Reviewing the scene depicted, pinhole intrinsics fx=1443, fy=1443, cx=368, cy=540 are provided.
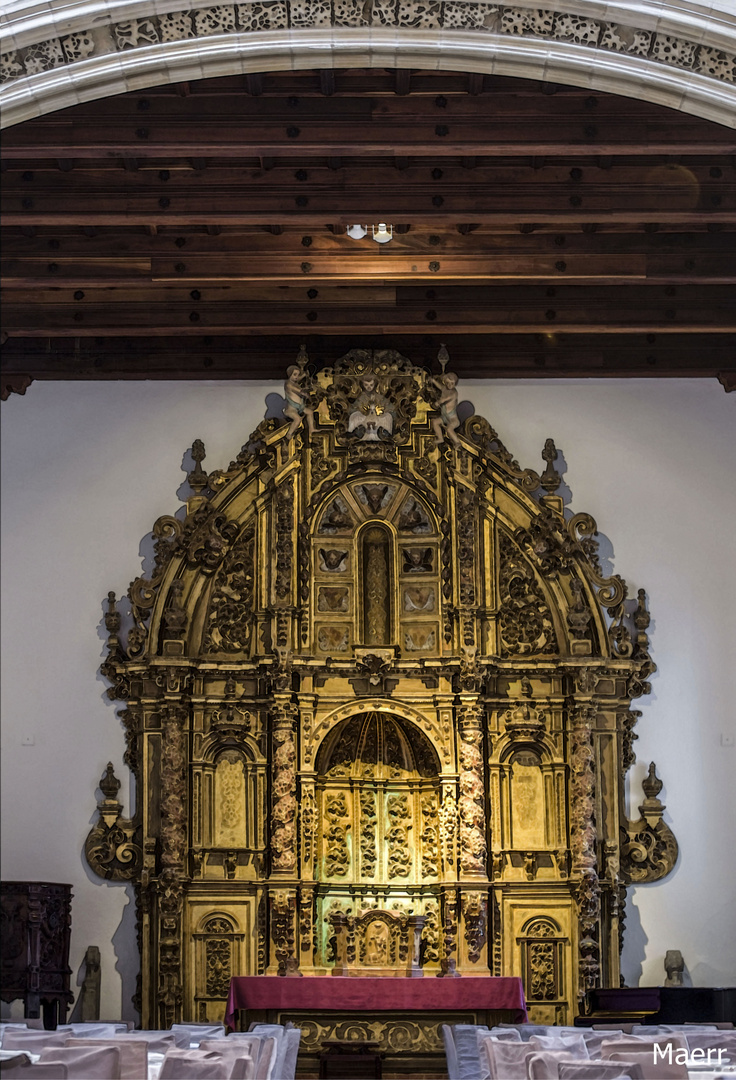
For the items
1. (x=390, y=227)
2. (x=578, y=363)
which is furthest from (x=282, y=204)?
(x=578, y=363)

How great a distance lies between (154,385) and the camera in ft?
43.9

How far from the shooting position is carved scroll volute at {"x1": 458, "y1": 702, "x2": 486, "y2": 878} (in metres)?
12.2

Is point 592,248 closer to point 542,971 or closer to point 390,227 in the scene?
point 390,227

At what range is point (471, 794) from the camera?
12.3 meters

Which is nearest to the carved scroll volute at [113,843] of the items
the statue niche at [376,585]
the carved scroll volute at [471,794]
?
the statue niche at [376,585]

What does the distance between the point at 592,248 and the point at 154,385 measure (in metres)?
4.32

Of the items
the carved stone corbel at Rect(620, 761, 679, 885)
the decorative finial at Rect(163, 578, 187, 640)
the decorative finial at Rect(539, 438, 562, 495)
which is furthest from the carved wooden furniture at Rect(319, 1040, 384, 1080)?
the decorative finial at Rect(539, 438, 562, 495)

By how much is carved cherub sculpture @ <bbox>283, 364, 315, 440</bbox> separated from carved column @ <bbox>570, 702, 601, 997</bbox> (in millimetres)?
3502

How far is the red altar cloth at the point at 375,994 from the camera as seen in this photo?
A: 11.1 meters

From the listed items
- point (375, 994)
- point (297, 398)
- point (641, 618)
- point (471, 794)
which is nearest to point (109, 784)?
point (375, 994)

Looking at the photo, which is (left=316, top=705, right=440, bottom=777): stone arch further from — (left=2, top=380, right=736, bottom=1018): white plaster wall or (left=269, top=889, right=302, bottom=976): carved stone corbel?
(left=2, top=380, right=736, bottom=1018): white plaster wall

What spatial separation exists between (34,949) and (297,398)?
5.20 meters

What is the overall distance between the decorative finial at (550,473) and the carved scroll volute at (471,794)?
2079mm

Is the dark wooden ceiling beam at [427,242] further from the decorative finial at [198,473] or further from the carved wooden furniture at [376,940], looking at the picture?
the carved wooden furniture at [376,940]
